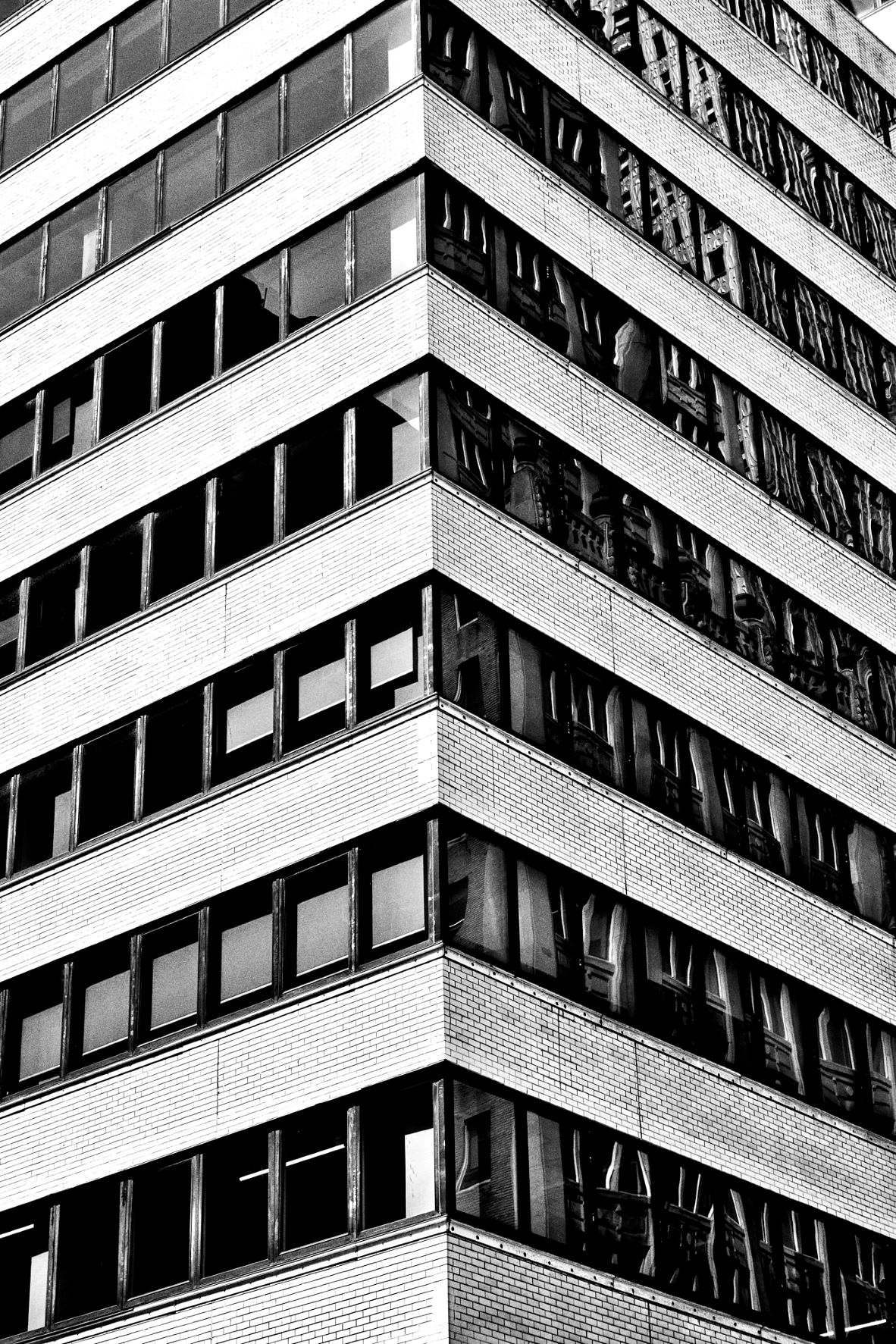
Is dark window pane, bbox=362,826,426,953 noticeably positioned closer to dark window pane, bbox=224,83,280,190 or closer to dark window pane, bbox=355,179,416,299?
dark window pane, bbox=355,179,416,299

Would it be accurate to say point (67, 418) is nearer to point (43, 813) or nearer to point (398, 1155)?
point (43, 813)

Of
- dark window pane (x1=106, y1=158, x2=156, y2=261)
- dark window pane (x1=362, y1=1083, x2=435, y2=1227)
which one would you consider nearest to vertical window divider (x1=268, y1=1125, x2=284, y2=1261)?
dark window pane (x1=362, y1=1083, x2=435, y2=1227)

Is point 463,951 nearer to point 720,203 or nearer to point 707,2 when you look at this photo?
point 720,203

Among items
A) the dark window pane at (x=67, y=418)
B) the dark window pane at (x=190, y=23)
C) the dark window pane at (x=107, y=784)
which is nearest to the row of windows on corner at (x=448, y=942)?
the dark window pane at (x=107, y=784)

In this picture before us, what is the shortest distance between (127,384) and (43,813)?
6.30 m

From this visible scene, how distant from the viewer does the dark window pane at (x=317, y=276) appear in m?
26.2

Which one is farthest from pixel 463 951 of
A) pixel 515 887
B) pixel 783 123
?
pixel 783 123

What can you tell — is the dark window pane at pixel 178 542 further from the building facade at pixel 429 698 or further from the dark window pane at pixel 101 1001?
the dark window pane at pixel 101 1001

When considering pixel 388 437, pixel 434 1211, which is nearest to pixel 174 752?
pixel 388 437

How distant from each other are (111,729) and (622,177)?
11.3 m

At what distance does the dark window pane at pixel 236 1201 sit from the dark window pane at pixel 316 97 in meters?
13.7

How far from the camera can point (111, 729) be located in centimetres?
2600

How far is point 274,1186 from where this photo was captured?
70.0 feet

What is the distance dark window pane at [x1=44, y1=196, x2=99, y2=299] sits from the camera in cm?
2984
